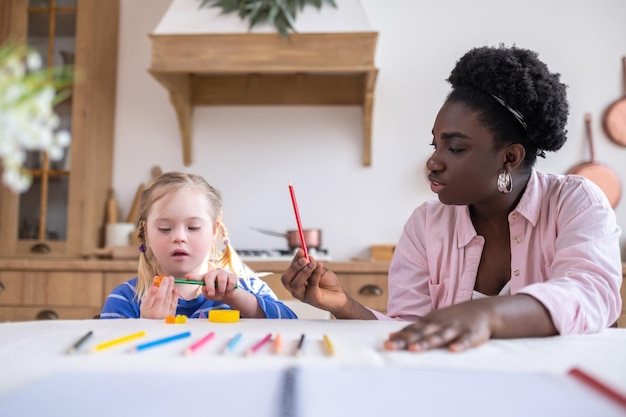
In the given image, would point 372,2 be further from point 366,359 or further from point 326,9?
point 366,359

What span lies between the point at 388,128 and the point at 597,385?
229 centimetres

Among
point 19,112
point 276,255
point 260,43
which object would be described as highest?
point 260,43

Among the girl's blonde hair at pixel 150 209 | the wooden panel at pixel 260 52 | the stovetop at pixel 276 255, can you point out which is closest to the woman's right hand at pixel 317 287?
the girl's blonde hair at pixel 150 209

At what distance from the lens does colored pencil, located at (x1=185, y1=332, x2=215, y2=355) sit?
674mm

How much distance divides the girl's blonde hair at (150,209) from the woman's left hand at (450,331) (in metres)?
0.80

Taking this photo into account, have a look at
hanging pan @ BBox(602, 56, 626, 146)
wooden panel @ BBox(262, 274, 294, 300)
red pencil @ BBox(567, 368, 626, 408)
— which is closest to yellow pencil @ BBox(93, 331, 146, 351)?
red pencil @ BBox(567, 368, 626, 408)

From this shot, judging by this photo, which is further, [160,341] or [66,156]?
[66,156]

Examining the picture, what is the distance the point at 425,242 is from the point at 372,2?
72.0 inches

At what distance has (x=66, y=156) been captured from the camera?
2.58 m

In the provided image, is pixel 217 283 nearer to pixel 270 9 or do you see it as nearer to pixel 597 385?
pixel 597 385

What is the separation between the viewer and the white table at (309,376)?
473mm

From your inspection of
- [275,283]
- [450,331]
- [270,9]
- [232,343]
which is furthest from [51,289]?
[450,331]

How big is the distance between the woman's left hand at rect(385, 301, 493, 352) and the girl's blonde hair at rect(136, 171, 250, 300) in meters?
0.80

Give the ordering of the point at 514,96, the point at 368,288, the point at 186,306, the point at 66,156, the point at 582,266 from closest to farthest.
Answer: the point at 582,266 < the point at 514,96 < the point at 186,306 < the point at 368,288 < the point at 66,156
